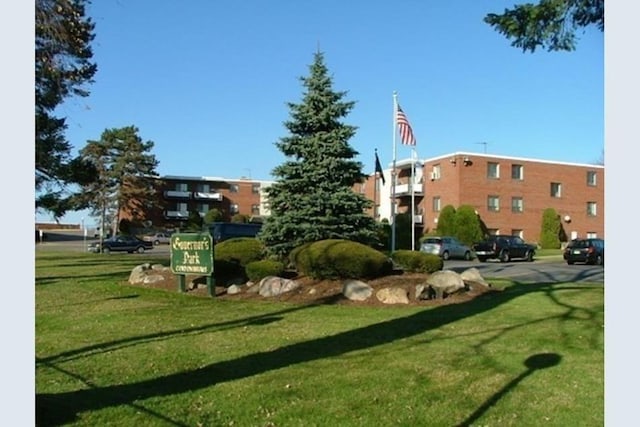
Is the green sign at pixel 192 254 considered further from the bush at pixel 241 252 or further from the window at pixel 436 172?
the window at pixel 436 172

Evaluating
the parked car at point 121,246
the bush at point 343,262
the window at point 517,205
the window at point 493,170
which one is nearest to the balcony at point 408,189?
the window at point 493,170

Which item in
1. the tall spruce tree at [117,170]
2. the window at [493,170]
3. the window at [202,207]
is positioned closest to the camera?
the window at [493,170]

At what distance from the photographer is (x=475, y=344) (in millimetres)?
8453

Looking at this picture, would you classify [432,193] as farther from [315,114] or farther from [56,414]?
[56,414]

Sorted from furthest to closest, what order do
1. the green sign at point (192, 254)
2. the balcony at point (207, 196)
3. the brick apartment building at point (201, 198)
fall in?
the balcony at point (207, 196) → the brick apartment building at point (201, 198) → the green sign at point (192, 254)

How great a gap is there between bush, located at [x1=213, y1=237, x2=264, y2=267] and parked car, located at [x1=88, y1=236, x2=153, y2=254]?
3578 centimetres

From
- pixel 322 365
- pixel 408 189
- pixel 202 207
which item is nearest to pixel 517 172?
pixel 408 189

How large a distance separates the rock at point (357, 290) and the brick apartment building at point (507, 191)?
125 feet

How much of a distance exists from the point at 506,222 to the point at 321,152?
38748 mm

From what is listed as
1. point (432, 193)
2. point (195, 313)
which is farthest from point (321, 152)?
point (432, 193)

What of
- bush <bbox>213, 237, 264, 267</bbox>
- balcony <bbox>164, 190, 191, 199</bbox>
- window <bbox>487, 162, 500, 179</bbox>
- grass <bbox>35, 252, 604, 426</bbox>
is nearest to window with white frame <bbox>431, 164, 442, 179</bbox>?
window <bbox>487, 162, 500, 179</bbox>

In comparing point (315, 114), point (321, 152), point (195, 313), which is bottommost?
point (195, 313)

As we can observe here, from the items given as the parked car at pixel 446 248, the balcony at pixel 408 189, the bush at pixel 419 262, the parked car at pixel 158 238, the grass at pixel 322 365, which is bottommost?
the parked car at pixel 158 238

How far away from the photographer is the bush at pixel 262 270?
1603cm
